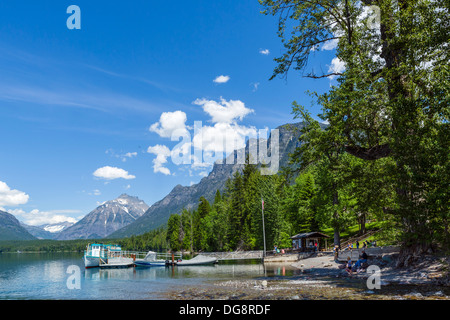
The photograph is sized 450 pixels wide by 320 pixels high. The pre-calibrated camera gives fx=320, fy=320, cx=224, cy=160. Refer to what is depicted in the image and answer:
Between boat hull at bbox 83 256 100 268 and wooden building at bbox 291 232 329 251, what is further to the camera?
boat hull at bbox 83 256 100 268

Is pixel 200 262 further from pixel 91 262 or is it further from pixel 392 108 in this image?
pixel 392 108

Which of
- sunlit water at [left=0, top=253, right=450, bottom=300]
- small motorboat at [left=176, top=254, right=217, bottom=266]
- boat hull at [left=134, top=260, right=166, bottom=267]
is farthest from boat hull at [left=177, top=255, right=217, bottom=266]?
sunlit water at [left=0, top=253, right=450, bottom=300]

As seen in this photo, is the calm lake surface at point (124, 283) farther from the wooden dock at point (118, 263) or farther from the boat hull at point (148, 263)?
the wooden dock at point (118, 263)

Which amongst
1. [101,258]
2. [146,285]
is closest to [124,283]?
[146,285]

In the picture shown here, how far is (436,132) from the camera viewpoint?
14.9m

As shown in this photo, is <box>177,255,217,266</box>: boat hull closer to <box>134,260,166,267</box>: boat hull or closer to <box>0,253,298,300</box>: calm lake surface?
<box>134,260,166,267</box>: boat hull

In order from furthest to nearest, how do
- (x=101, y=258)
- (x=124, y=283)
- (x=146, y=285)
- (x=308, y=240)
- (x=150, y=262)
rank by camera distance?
(x=101, y=258) → (x=150, y=262) → (x=308, y=240) → (x=124, y=283) → (x=146, y=285)

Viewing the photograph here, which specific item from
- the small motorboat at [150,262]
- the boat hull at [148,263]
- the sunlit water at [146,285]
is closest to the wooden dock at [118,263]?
the boat hull at [148,263]

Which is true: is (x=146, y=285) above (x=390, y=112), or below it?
below

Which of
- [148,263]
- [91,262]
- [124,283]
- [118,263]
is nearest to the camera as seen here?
[124,283]

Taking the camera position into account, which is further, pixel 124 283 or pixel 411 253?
pixel 124 283

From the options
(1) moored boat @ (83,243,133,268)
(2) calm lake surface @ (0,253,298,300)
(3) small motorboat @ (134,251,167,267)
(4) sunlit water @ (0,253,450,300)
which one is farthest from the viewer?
(1) moored boat @ (83,243,133,268)

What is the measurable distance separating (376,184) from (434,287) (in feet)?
26.1
